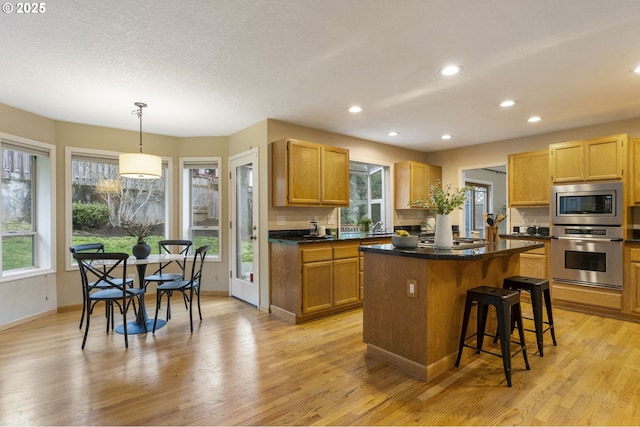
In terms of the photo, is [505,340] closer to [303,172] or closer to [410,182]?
[303,172]

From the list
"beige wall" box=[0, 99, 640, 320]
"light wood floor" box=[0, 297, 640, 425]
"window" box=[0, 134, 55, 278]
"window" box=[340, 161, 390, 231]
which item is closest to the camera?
"light wood floor" box=[0, 297, 640, 425]

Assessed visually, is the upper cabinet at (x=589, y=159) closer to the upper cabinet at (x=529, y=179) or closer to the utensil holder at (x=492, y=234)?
the upper cabinet at (x=529, y=179)

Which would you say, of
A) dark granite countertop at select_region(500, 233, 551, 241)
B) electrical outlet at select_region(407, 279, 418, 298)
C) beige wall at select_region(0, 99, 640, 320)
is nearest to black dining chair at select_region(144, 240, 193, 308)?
beige wall at select_region(0, 99, 640, 320)

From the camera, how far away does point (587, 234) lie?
4180 millimetres

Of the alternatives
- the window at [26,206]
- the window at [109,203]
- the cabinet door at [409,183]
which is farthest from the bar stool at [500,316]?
the window at [26,206]

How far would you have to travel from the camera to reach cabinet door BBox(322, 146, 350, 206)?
14.8ft

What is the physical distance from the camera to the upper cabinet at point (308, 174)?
4.14 m

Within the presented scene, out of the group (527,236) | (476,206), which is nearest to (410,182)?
(527,236)

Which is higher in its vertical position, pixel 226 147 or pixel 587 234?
pixel 226 147

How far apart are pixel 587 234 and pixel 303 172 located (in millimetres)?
3630

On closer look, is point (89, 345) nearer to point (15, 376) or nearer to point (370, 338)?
point (15, 376)

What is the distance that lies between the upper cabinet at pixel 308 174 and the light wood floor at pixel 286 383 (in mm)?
1650

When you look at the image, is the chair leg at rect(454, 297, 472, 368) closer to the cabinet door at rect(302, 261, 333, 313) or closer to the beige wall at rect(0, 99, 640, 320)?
the cabinet door at rect(302, 261, 333, 313)

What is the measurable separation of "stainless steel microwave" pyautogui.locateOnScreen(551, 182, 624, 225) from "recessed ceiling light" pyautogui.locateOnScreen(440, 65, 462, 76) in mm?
2611
